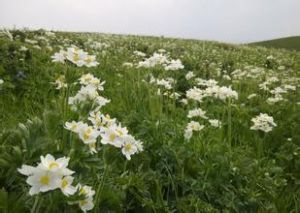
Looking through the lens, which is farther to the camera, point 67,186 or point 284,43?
point 284,43

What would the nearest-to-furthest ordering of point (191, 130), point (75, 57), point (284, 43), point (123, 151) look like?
point (123, 151) < point (75, 57) < point (191, 130) < point (284, 43)

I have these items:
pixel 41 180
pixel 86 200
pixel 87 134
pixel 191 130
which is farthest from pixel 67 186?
pixel 191 130

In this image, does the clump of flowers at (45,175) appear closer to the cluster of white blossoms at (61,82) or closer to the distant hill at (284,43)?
the cluster of white blossoms at (61,82)

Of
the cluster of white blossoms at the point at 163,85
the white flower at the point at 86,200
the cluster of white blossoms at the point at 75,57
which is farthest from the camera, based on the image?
the cluster of white blossoms at the point at 163,85

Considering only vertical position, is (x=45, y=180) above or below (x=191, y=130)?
above

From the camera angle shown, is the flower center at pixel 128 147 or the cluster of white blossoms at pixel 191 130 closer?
the flower center at pixel 128 147

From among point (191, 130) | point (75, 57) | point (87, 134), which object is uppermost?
point (75, 57)

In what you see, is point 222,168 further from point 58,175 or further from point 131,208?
point 58,175

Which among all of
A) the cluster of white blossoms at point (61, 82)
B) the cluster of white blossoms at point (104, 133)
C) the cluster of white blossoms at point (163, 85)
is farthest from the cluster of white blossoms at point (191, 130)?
the cluster of white blossoms at point (104, 133)

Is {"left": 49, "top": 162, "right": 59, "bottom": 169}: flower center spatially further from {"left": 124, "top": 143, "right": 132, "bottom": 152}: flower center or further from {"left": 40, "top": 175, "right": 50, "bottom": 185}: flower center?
{"left": 124, "top": 143, "right": 132, "bottom": 152}: flower center

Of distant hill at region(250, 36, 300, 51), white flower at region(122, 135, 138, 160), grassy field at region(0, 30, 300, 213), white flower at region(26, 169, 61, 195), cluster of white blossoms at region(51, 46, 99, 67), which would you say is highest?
cluster of white blossoms at region(51, 46, 99, 67)

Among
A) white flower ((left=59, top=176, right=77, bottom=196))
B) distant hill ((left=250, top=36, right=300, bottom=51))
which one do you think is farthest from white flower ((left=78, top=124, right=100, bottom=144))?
distant hill ((left=250, top=36, right=300, bottom=51))

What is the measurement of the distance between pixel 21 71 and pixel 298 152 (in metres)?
3.37

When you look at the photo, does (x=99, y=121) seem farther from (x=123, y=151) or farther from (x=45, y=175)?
(x=45, y=175)
